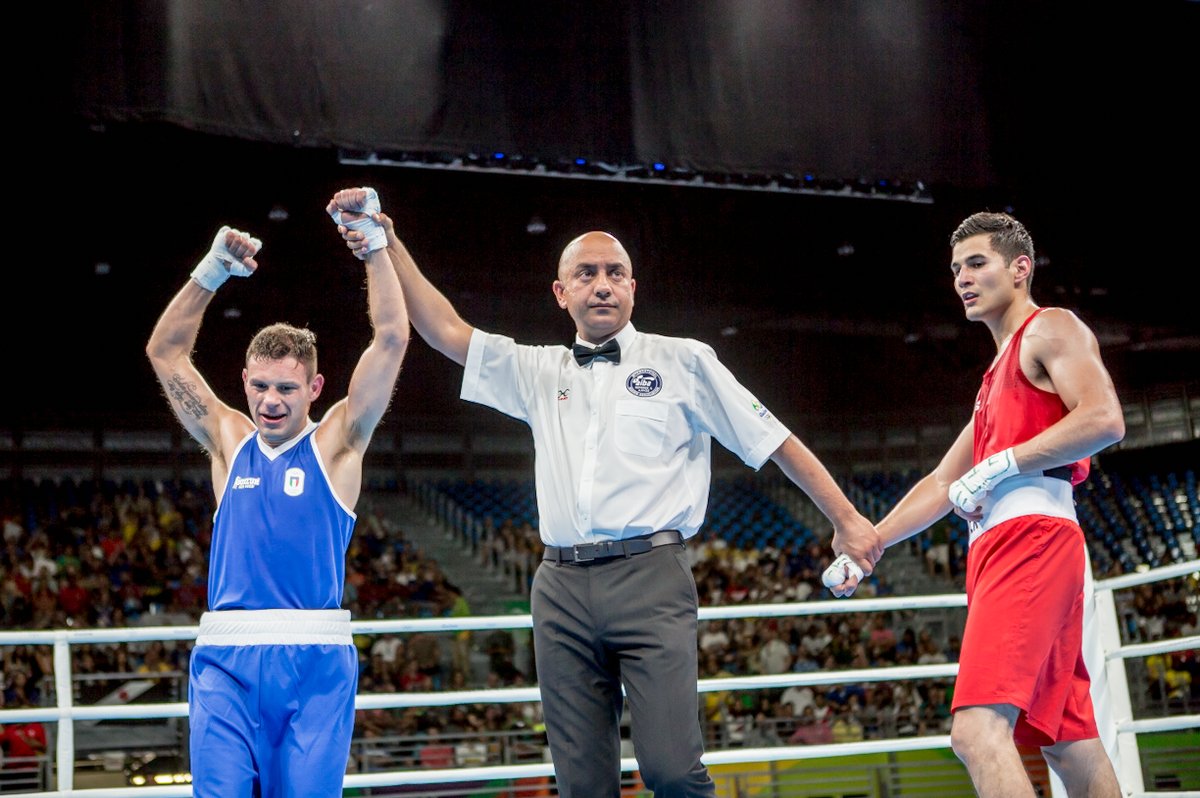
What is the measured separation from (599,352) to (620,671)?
83 cm

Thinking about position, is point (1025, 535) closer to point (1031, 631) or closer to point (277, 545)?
point (1031, 631)

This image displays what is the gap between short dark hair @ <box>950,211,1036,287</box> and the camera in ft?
10.7

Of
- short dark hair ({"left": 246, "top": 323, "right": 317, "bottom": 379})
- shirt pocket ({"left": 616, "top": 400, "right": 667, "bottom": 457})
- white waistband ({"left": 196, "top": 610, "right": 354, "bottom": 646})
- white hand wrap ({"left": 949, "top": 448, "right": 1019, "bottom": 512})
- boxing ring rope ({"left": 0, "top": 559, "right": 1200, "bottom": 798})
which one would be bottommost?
boxing ring rope ({"left": 0, "top": 559, "right": 1200, "bottom": 798})

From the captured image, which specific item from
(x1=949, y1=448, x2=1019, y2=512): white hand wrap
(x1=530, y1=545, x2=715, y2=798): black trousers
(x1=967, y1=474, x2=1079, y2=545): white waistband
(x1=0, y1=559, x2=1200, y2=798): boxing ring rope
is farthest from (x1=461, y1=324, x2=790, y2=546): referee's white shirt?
(x1=0, y1=559, x2=1200, y2=798): boxing ring rope

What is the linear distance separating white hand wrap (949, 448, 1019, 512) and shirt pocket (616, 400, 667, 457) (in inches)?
30.4

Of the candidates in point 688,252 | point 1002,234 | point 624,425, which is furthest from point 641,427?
point 688,252

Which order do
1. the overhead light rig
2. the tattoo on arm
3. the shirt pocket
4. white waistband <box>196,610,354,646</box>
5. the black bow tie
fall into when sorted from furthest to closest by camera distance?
1. the overhead light rig
2. the tattoo on arm
3. the black bow tie
4. the shirt pocket
5. white waistband <box>196,610,354,646</box>

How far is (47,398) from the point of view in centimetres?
1596

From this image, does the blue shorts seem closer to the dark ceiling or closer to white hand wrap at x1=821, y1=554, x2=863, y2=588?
white hand wrap at x1=821, y1=554, x2=863, y2=588

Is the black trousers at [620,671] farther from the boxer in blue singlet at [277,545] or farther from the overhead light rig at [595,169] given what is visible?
the overhead light rig at [595,169]

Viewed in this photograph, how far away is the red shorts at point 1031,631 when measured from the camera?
2.84 m

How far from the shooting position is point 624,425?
10.0 ft

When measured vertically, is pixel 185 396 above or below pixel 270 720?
above

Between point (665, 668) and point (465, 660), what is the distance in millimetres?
10156
